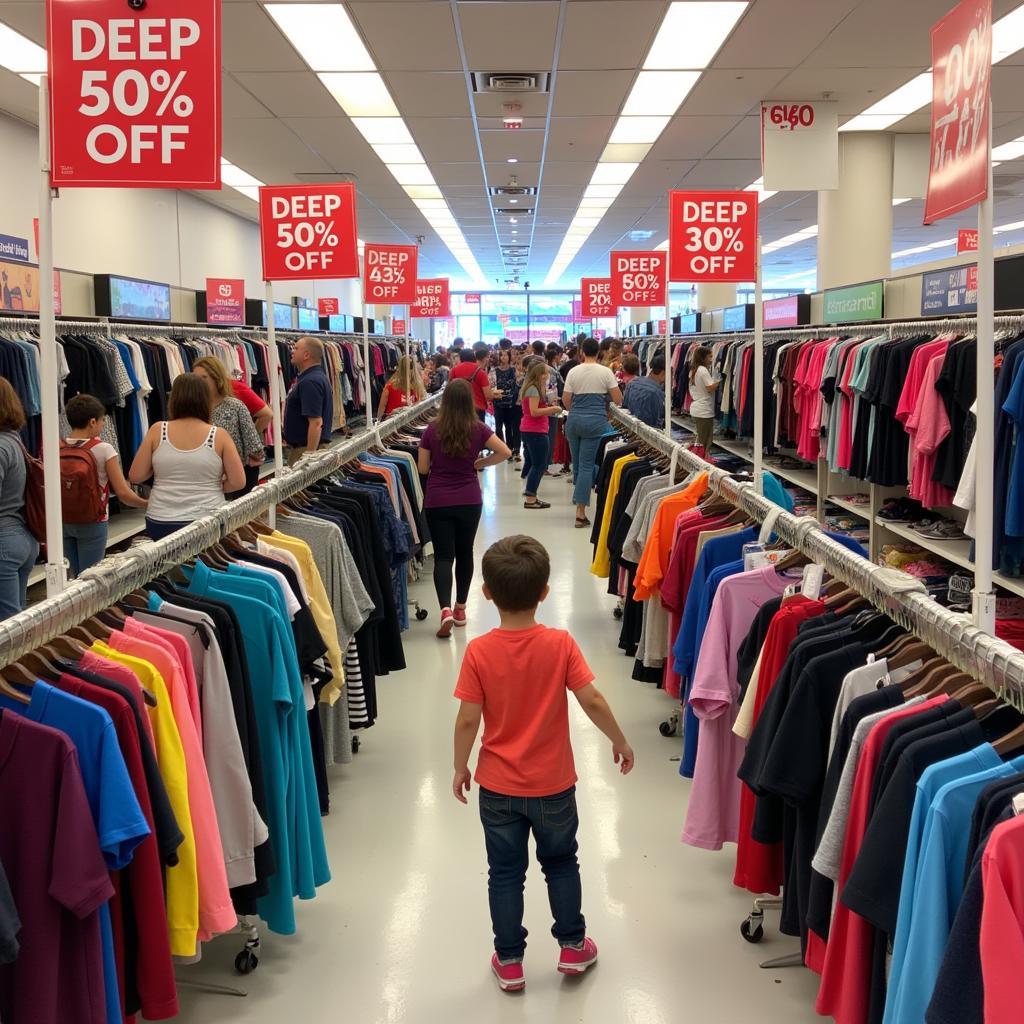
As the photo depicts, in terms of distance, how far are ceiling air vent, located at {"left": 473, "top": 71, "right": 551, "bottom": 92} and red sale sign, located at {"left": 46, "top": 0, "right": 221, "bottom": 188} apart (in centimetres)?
622

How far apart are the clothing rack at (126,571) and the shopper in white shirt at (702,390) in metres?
7.33

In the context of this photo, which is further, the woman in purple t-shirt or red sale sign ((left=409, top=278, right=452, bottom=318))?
red sale sign ((left=409, top=278, right=452, bottom=318))

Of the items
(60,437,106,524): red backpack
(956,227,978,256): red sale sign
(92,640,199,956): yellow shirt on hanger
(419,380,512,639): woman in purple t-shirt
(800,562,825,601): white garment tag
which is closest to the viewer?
(92,640,199,956): yellow shirt on hanger

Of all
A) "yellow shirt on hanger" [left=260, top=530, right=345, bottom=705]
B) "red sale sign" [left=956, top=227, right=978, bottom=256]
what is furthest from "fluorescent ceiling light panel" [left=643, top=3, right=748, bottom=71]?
"red sale sign" [left=956, top=227, right=978, bottom=256]

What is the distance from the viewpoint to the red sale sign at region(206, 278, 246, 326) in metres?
12.0

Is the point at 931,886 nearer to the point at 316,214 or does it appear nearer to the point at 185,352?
the point at 316,214

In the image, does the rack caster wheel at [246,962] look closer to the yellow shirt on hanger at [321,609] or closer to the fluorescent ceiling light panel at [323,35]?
the yellow shirt on hanger at [321,609]

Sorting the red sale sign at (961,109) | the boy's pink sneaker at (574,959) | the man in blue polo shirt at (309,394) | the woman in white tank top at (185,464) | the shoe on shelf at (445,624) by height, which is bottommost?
the boy's pink sneaker at (574,959)

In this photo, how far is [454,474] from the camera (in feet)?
20.7

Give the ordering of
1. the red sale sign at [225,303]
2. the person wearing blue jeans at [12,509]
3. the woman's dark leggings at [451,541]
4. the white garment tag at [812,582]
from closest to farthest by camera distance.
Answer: the white garment tag at [812,582], the person wearing blue jeans at [12,509], the woman's dark leggings at [451,541], the red sale sign at [225,303]

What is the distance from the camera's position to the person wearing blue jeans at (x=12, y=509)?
4703 millimetres

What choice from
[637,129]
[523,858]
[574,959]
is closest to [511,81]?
[637,129]

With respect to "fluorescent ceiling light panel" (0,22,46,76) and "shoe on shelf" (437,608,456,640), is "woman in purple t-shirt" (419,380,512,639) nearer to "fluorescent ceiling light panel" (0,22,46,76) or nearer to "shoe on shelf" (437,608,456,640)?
"shoe on shelf" (437,608,456,640)

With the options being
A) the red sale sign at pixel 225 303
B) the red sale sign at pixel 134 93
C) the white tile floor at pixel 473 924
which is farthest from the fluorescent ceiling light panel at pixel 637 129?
the red sale sign at pixel 134 93
